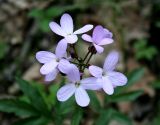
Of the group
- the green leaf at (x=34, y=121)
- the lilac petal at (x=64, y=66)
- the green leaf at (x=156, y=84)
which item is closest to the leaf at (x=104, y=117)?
the green leaf at (x=34, y=121)

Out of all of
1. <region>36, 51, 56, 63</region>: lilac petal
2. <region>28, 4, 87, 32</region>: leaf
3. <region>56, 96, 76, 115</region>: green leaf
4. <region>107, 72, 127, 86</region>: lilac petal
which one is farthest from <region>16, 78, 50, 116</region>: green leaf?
<region>28, 4, 87, 32</region>: leaf

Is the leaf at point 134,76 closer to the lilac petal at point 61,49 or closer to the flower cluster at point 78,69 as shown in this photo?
the flower cluster at point 78,69

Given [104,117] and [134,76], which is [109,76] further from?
[134,76]

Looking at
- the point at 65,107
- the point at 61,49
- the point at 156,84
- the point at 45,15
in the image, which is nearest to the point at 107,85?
the point at 61,49

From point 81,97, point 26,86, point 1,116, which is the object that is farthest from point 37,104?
point 1,116

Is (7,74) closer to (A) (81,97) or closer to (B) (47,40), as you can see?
(B) (47,40)
